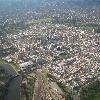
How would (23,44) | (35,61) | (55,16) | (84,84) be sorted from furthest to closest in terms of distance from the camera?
1. (55,16)
2. (23,44)
3. (35,61)
4. (84,84)

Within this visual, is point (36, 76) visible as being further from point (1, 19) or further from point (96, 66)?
point (1, 19)

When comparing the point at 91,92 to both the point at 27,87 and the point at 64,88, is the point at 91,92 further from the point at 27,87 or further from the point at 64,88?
the point at 27,87

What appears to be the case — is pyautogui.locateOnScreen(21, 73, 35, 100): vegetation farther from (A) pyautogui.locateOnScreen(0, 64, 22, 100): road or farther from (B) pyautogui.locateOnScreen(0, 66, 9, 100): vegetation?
(B) pyautogui.locateOnScreen(0, 66, 9, 100): vegetation

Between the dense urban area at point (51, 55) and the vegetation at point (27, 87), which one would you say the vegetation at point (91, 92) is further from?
the vegetation at point (27, 87)

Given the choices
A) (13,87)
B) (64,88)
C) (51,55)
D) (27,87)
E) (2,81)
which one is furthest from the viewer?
(51,55)

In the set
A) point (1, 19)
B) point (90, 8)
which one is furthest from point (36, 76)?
point (90, 8)

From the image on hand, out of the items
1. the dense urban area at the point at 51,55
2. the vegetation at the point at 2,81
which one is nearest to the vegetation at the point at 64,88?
the dense urban area at the point at 51,55

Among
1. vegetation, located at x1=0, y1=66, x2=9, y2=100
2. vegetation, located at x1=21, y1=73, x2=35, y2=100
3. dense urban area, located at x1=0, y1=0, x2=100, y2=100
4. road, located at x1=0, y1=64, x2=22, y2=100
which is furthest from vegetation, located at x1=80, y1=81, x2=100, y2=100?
vegetation, located at x1=0, y1=66, x2=9, y2=100

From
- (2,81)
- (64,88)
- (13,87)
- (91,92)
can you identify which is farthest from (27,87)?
(91,92)
